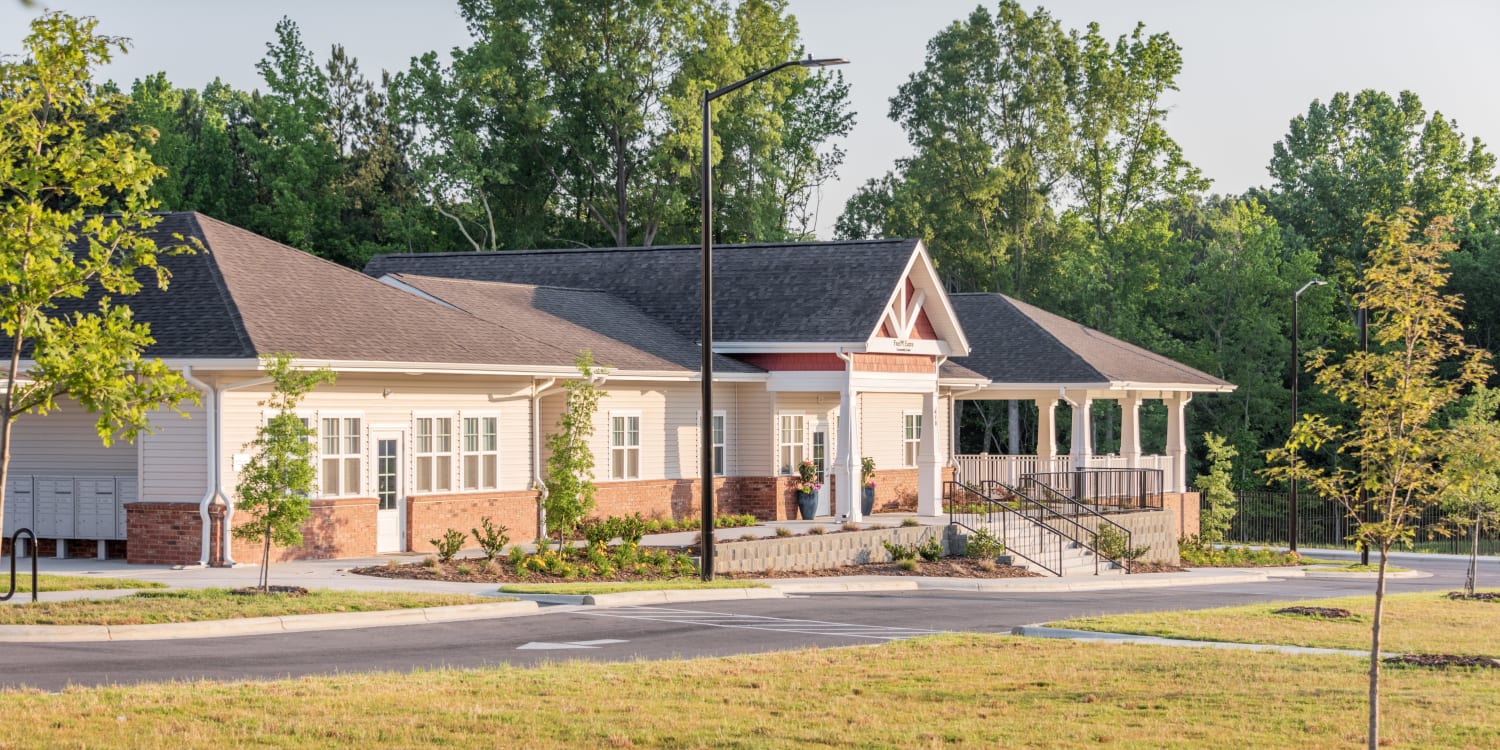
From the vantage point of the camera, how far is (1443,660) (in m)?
18.8

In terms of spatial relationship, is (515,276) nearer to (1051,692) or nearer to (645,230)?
(645,230)

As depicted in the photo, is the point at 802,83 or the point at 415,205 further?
the point at 802,83

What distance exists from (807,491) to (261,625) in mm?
21505

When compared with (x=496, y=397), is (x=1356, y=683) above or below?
below

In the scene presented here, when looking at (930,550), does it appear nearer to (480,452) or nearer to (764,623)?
(480,452)

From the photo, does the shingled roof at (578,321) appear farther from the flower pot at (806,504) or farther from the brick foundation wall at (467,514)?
the brick foundation wall at (467,514)

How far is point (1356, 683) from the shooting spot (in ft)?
55.0

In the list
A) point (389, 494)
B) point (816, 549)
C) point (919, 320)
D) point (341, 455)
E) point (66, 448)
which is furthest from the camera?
point (919, 320)

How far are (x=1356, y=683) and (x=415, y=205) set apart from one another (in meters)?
57.9

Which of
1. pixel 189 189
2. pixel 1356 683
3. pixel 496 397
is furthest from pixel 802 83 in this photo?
pixel 1356 683

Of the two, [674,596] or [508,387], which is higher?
[508,387]

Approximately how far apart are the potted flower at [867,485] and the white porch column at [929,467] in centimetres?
139

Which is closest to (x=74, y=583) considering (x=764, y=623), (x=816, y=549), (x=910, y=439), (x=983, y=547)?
(x=764, y=623)

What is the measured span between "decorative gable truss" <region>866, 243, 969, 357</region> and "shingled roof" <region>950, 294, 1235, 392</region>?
22.7 feet
